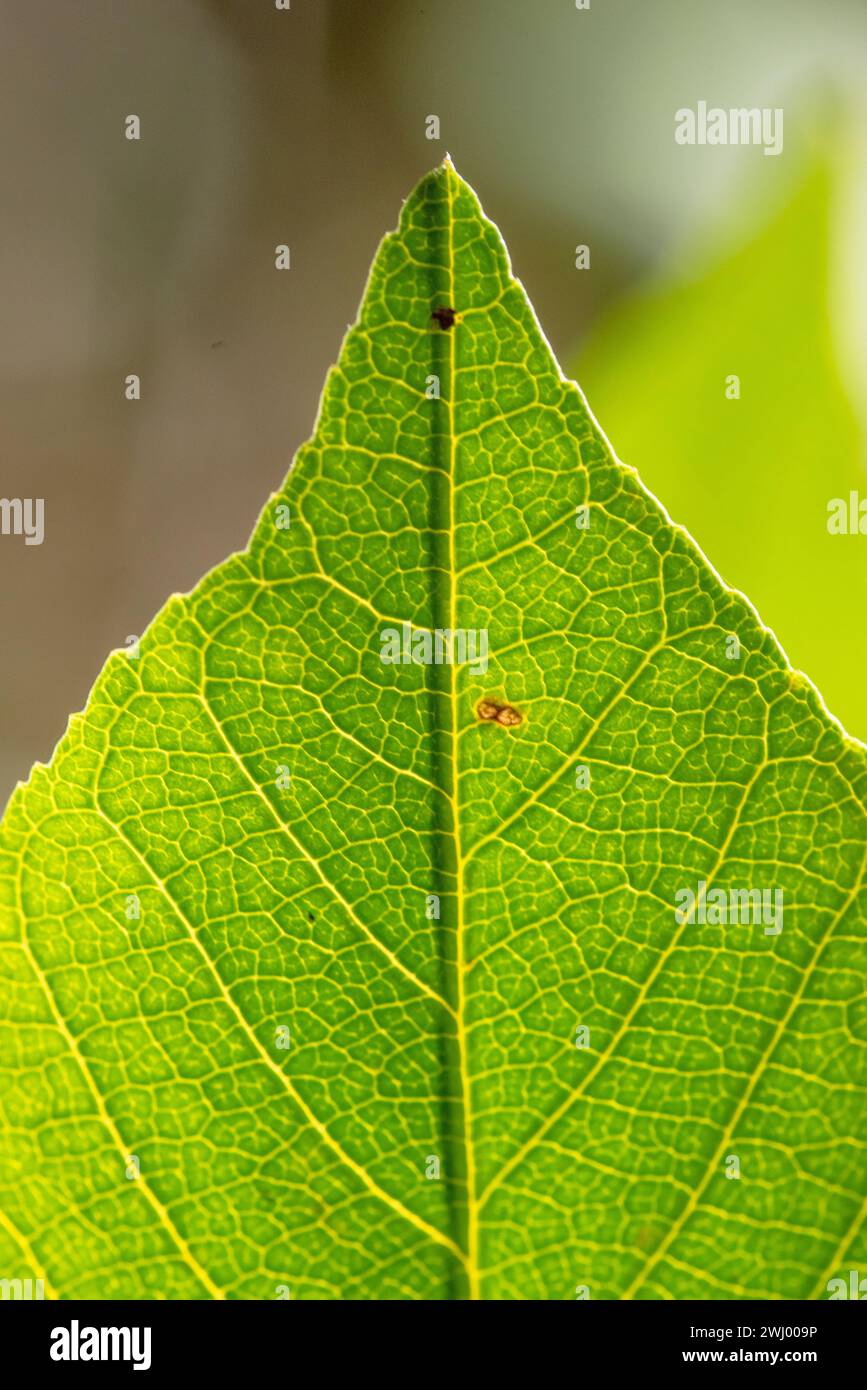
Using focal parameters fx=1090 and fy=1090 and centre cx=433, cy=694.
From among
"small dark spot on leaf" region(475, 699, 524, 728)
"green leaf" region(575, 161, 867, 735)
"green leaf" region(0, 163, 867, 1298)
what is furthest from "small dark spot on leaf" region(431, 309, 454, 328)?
"green leaf" region(575, 161, 867, 735)

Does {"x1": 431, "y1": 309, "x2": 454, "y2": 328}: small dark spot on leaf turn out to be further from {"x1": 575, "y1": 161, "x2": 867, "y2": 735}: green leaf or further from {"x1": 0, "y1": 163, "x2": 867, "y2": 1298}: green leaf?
{"x1": 575, "y1": 161, "x2": 867, "y2": 735}: green leaf

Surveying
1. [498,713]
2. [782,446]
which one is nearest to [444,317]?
[498,713]

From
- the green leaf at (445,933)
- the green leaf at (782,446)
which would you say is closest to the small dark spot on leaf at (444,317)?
the green leaf at (445,933)

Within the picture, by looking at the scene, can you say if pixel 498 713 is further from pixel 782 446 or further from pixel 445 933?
pixel 782 446

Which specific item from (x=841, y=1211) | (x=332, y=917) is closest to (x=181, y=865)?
(x=332, y=917)

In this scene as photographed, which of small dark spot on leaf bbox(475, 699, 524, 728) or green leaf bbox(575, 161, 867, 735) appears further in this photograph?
green leaf bbox(575, 161, 867, 735)

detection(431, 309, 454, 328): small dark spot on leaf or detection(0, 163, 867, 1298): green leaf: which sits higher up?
detection(431, 309, 454, 328): small dark spot on leaf

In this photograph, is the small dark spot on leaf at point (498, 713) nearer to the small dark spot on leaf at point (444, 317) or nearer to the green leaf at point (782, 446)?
the small dark spot on leaf at point (444, 317)

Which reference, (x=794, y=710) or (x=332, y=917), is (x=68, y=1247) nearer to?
(x=332, y=917)
